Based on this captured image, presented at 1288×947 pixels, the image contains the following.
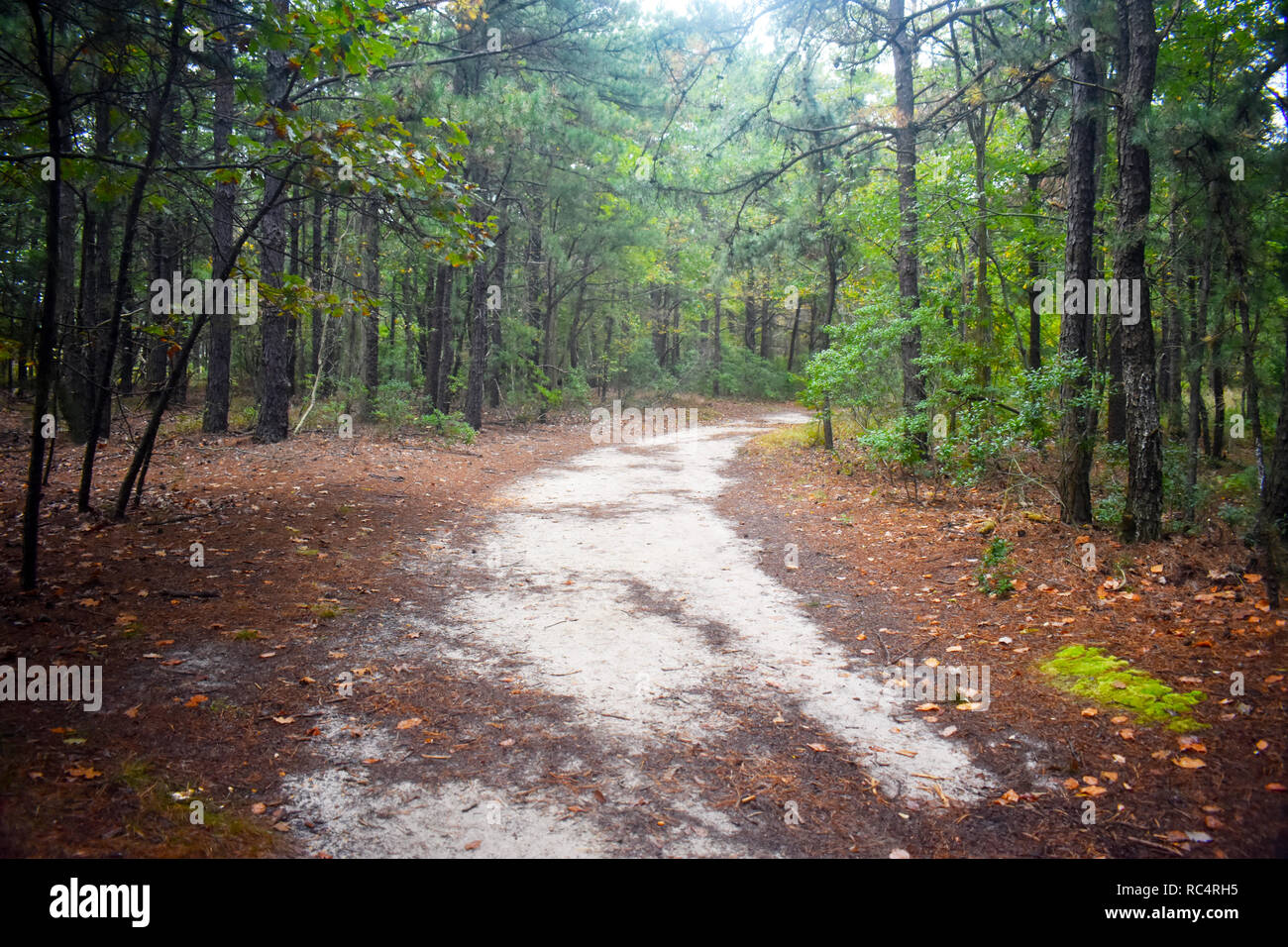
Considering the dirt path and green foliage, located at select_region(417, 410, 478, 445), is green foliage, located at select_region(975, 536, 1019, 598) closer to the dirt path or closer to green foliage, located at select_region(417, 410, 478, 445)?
the dirt path

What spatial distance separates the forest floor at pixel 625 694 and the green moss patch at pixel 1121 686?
0.02 m

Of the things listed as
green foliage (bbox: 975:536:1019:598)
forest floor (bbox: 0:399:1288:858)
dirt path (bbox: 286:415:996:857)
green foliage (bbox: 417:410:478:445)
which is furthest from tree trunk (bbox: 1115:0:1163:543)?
green foliage (bbox: 417:410:478:445)

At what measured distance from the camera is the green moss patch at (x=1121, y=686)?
384 centimetres

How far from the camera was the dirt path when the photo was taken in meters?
→ 3.05

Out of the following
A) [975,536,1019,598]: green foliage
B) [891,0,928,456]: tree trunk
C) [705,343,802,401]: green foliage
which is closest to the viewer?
[975,536,1019,598]: green foliage

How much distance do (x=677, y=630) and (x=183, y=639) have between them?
3.57 m

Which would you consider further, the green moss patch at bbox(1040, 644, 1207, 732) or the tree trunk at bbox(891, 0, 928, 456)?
the tree trunk at bbox(891, 0, 928, 456)

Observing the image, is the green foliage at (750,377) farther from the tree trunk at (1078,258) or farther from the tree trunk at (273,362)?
the tree trunk at (1078,258)

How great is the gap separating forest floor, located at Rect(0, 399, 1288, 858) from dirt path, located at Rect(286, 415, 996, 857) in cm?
2

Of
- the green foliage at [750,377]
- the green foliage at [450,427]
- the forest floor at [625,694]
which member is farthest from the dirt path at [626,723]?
the green foliage at [750,377]

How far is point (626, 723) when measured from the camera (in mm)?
4027

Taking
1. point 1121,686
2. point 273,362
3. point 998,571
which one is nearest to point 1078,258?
point 998,571

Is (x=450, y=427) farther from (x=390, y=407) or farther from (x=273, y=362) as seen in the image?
(x=273, y=362)

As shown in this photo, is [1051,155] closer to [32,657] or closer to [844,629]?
[844,629]
